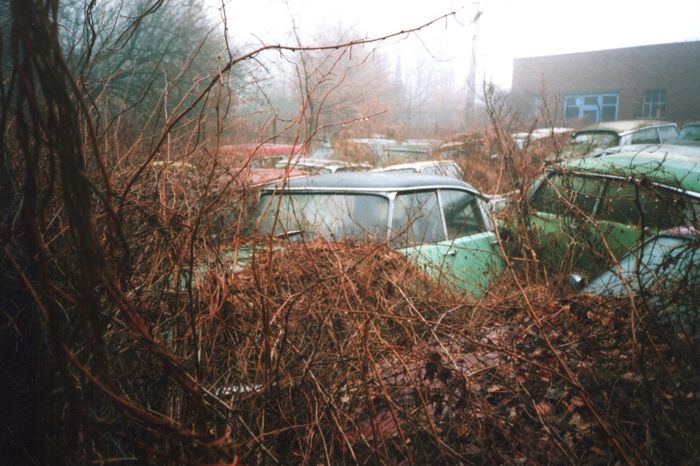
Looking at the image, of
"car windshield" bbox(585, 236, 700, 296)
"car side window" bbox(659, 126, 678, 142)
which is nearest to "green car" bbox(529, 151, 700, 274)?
"car windshield" bbox(585, 236, 700, 296)

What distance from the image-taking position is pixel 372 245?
307 centimetres

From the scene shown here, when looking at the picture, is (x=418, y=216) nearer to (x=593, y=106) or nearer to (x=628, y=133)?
(x=628, y=133)

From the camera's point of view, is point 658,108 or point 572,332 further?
point 658,108

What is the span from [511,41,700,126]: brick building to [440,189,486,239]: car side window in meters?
19.0

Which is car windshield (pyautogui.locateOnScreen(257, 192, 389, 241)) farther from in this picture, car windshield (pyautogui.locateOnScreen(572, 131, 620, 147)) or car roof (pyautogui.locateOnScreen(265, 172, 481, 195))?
car windshield (pyautogui.locateOnScreen(572, 131, 620, 147))

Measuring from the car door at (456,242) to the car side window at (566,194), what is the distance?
75 cm

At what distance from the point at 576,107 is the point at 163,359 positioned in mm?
32120

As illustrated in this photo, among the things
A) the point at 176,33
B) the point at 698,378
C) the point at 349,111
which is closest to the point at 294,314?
the point at 698,378

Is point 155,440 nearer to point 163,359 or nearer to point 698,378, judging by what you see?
point 163,359

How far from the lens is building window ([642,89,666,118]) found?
2508cm

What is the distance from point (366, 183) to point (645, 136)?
33.3 feet

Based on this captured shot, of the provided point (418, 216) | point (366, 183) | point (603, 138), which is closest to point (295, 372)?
point (418, 216)

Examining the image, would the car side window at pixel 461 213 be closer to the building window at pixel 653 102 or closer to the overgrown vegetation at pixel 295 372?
the overgrown vegetation at pixel 295 372

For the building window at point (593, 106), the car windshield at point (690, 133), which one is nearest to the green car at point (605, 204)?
the car windshield at point (690, 133)
